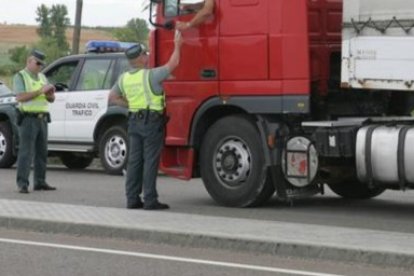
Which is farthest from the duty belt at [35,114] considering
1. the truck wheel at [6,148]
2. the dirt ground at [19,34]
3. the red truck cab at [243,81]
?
the dirt ground at [19,34]

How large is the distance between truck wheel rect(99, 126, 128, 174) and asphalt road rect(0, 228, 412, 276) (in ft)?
20.8

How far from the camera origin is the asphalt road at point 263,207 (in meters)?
9.62

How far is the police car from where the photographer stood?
15.1 metres

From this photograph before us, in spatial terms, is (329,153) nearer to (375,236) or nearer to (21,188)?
(375,236)

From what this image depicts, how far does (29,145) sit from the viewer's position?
12094 millimetres

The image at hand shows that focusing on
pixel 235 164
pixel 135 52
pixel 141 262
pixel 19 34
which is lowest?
pixel 141 262

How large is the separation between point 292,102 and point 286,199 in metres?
1.25

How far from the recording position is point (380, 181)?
952 cm

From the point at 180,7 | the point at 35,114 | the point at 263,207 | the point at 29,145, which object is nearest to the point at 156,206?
the point at 263,207

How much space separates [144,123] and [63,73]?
6422mm

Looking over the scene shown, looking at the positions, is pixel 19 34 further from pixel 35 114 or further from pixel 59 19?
pixel 35 114

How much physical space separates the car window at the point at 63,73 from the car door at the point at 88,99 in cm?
29

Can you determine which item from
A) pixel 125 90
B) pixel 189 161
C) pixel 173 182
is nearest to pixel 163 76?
pixel 125 90

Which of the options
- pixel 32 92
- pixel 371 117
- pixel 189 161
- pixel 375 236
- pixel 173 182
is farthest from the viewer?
pixel 173 182
